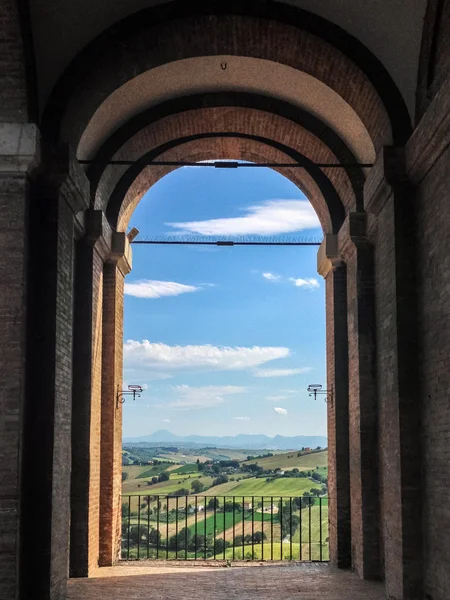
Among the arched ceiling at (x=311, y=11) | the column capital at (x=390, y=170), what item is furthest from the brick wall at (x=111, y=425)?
the column capital at (x=390, y=170)

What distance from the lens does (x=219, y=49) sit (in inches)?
432

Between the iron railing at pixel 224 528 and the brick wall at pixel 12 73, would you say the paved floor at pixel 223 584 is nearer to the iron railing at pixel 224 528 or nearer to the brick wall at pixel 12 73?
the iron railing at pixel 224 528

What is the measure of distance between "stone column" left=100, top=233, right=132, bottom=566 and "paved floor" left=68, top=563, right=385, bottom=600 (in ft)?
2.34

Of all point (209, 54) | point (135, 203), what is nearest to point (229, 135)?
point (135, 203)

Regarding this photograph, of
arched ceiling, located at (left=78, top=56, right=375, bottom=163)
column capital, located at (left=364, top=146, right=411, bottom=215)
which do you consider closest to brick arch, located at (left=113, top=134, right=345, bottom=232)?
arched ceiling, located at (left=78, top=56, right=375, bottom=163)

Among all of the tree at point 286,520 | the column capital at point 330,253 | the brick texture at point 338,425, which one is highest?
the column capital at point 330,253

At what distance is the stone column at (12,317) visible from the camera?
335 inches

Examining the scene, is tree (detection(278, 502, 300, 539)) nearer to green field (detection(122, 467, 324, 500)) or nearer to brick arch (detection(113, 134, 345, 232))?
green field (detection(122, 467, 324, 500))

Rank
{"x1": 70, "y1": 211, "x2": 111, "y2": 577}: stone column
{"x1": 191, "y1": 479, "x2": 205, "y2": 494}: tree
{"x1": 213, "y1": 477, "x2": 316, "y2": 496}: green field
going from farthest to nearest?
{"x1": 191, "y1": 479, "x2": 205, "y2": 494}: tree → {"x1": 213, "y1": 477, "x2": 316, "y2": 496}: green field → {"x1": 70, "y1": 211, "x2": 111, "y2": 577}: stone column

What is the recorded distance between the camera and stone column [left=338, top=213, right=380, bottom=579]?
38.0ft

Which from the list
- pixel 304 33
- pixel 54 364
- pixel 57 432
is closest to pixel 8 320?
pixel 54 364

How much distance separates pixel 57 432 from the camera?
927 cm

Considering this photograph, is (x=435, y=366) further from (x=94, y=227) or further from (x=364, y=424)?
(x=94, y=227)

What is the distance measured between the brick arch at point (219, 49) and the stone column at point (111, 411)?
12.2 ft
